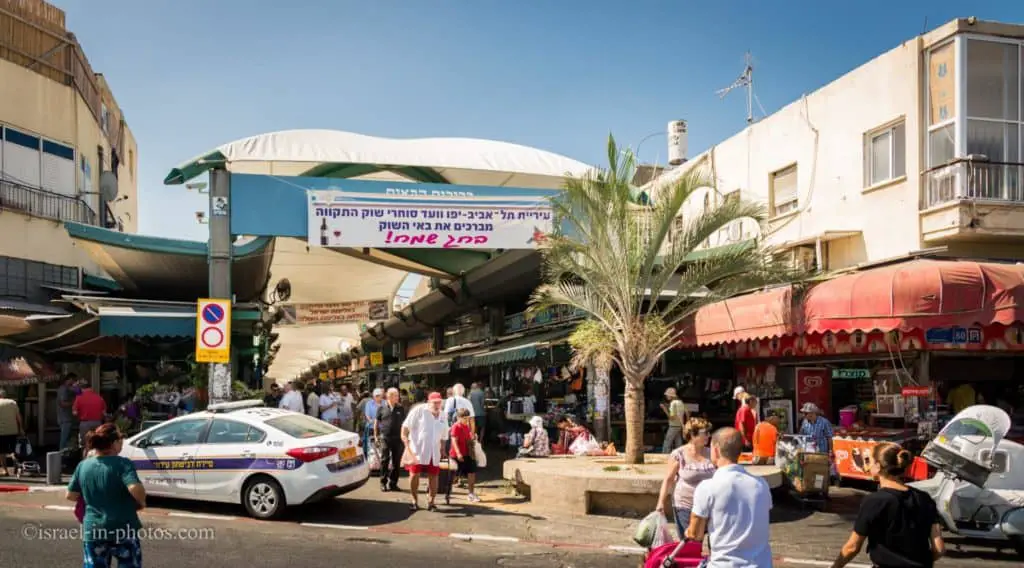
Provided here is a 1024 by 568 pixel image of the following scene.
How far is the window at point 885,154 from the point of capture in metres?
16.3

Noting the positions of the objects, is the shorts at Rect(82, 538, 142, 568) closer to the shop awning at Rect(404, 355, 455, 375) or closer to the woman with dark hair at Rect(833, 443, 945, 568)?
the woman with dark hair at Rect(833, 443, 945, 568)

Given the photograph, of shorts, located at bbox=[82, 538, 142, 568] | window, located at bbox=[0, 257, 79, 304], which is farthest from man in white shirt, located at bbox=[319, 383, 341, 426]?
shorts, located at bbox=[82, 538, 142, 568]

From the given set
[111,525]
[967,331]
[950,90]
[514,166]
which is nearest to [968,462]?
[967,331]

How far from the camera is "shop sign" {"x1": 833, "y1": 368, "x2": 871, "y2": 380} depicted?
17.3 m

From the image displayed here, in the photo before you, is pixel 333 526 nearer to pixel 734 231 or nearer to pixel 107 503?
pixel 107 503

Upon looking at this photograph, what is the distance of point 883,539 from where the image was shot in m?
5.15

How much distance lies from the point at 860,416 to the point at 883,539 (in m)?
13.1

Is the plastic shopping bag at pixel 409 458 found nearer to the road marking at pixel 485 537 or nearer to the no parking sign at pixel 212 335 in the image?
the road marking at pixel 485 537

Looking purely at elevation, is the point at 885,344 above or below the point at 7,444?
above

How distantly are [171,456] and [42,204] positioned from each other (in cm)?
1259

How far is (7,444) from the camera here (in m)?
15.7

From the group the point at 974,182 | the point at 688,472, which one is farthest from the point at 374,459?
the point at 974,182

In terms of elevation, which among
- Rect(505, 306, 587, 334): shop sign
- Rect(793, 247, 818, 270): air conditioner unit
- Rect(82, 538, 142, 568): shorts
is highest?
Rect(793, 247, 818, 270): air conditioner unit

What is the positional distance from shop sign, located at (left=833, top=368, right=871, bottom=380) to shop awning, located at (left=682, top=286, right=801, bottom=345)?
3147mm
